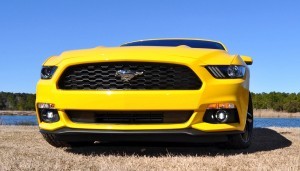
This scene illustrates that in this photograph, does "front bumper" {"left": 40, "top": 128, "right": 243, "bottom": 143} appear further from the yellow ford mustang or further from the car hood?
the car hood

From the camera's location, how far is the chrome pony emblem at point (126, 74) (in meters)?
4.42

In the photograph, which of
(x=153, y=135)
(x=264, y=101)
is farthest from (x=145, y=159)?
(x=264, y=101)

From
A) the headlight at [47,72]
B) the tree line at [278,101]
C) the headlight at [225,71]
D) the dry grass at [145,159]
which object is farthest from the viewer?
the tree line at [278,101]

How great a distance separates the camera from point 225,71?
14.9ft

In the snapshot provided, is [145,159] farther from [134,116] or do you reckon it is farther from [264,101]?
[264,101]

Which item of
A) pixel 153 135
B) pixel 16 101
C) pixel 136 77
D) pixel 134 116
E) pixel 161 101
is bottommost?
pixel 16 101

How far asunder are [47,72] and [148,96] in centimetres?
127

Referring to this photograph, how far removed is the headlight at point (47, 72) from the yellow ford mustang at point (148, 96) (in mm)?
87

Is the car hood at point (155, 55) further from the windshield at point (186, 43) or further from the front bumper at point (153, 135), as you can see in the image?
the windshield at point (186, 43)

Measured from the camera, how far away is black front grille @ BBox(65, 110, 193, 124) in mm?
4422

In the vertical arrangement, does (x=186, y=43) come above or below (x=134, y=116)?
above

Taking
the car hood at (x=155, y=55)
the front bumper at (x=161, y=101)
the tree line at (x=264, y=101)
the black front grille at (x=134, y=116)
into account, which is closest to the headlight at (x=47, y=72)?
the car hood at (x=155, y=55)

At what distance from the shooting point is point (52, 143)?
208 inches

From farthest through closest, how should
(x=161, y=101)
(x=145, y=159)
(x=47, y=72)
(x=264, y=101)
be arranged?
(x=264, y=101), (x=47, y=72), (x=161, y=101), (x=145, y=159)
